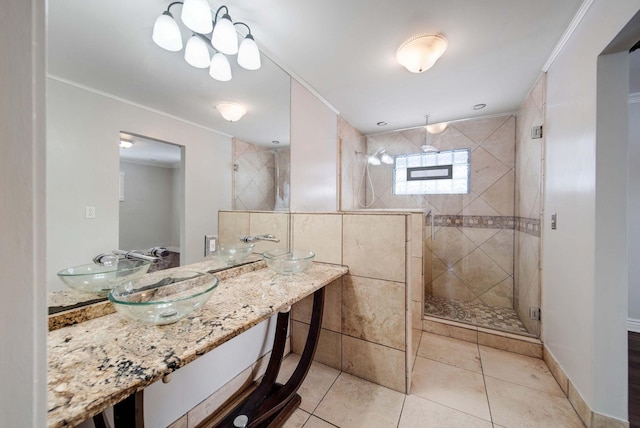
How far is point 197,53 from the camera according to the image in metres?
1.10

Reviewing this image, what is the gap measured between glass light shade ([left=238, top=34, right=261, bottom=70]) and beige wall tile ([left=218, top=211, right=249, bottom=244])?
2.79 ft

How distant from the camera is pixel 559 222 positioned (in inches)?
56.5

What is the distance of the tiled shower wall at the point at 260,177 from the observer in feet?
4.57

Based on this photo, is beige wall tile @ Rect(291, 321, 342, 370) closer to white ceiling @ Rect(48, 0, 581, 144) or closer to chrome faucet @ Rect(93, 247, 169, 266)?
chrome faucet @ Rect(93, 247, 169, 266)

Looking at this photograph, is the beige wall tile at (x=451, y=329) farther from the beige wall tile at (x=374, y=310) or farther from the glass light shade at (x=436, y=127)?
the glass light shade at (x=436, y=127)

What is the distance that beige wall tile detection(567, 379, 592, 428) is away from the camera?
1.11 meters

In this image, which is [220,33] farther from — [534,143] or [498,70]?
[534,143]

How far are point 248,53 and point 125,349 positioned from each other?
56.4 inches

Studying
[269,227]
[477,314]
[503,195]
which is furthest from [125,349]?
[503,195]

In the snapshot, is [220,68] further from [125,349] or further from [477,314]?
[477,314]

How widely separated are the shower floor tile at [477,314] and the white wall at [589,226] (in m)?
0.54

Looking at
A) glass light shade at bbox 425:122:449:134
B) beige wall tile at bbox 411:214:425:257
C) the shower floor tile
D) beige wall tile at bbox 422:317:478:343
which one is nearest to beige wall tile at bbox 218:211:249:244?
beige wall tile at bbox 411:214:425:257

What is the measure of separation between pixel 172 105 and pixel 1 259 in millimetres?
986

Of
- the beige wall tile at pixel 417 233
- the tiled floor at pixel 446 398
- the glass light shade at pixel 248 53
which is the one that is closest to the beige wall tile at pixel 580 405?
the tiled floor at pixel 446 398
